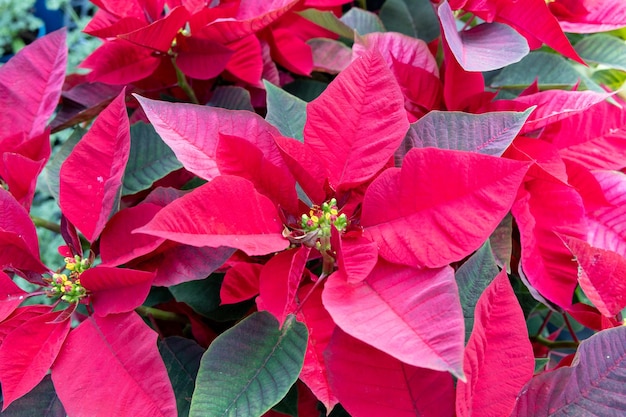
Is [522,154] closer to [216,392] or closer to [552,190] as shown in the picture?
[552,190]

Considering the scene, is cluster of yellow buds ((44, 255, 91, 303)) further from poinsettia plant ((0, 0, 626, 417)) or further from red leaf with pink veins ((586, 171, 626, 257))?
red leaf with pink veins ((586, 171, 626, 257))

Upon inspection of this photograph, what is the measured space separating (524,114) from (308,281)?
0.22m

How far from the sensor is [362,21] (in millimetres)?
733

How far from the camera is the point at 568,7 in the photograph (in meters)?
0.61

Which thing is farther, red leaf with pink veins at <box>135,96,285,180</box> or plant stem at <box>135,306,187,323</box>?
plant stem at <box>135,306,187,323</box>

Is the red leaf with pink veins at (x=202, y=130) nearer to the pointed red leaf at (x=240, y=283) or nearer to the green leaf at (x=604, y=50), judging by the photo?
the pointed red leaf at (x=240, y=283)

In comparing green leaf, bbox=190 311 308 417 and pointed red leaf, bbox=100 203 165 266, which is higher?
pointed red leaf, bbox=100 203 165 266

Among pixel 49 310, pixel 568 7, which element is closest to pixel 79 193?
pixel 49 310

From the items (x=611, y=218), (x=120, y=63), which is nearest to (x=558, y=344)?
(x=611, y=218)

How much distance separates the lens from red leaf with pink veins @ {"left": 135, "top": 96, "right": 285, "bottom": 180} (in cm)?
43

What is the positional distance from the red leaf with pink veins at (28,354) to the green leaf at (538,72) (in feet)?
1.76

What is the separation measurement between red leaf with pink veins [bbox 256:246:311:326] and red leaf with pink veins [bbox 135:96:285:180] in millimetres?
79

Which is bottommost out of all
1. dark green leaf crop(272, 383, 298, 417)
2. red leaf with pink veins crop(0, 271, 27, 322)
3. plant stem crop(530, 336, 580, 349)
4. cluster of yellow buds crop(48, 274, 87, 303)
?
plant stem crop(530, 336, 580, 349)

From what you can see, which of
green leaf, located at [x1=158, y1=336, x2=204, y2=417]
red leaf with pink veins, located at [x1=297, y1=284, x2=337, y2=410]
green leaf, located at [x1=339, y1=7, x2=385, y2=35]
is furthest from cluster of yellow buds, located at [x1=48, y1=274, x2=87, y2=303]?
green leaf, located at [x1=339, y1=7, x2=385, y2=35]
